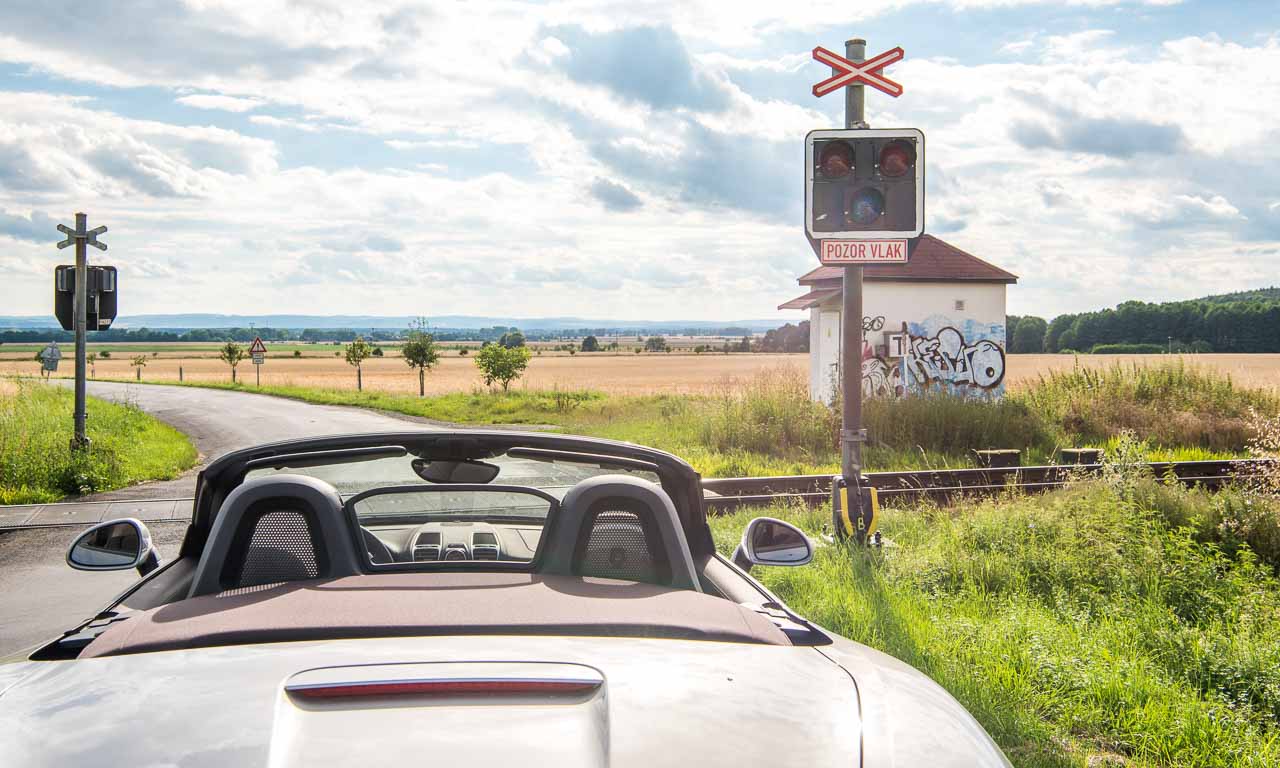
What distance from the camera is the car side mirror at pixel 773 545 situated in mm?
3424

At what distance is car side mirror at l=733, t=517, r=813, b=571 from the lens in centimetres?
342

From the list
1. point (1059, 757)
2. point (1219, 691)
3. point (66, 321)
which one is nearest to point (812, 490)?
point (1219, 691)

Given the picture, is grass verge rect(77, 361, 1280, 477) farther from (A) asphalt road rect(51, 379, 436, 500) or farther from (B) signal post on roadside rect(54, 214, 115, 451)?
(B) signal post on roadside rect(54, 214, 115, 451)

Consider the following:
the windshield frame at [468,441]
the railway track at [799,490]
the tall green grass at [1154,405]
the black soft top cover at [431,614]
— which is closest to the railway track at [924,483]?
the railway track at [799,490]

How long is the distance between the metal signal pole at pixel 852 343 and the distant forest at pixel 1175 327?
90.7m

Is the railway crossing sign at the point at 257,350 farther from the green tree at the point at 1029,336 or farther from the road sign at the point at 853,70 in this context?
the green tree at the point at 1029,336

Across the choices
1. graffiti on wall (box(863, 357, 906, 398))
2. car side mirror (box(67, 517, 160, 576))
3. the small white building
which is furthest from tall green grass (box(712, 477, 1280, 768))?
the small white building

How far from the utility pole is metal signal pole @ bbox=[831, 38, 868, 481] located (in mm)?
13094

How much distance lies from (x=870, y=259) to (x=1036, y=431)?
12.7 m

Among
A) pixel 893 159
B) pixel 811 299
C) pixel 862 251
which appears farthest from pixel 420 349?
pixel 893 159

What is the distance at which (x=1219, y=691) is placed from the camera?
5.28 meters

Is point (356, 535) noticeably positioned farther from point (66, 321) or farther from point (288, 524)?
point (66, 321)

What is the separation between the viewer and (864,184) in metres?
7.84

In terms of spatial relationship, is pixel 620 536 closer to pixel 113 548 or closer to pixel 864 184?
pixel 113 548
